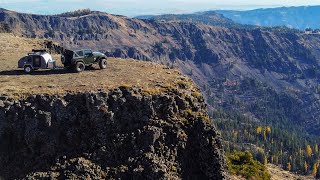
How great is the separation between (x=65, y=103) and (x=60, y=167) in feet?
21.4

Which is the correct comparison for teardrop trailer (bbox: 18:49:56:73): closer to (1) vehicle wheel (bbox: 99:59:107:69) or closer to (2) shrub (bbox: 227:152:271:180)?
(1) vehicle wheel (bbox: 99:59:107:69)

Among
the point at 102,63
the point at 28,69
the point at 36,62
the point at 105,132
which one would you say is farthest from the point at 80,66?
the point at 105,132

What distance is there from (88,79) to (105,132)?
10760mm

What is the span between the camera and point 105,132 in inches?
1651

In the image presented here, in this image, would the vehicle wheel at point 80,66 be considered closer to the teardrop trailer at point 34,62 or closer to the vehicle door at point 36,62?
the teardrop trailer at point 34,62

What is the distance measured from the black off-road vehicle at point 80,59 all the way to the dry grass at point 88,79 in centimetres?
105

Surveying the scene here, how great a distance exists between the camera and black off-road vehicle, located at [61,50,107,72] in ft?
181

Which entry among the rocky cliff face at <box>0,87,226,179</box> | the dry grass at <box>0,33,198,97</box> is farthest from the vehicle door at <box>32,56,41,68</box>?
the rocky cliff face at <box>0,87,226,179</box>

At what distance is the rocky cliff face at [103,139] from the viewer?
4012 centimetres

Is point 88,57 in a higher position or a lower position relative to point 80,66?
higher

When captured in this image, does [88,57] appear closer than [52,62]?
No

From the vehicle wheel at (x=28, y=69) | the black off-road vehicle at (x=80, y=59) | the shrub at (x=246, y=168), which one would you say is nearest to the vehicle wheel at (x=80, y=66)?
the black off-road vehicle at (x=80, y=59)

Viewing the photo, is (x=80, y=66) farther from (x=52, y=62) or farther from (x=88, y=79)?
(x=88, y=79)

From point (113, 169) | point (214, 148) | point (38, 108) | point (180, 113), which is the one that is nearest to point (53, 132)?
point (38, 108)
